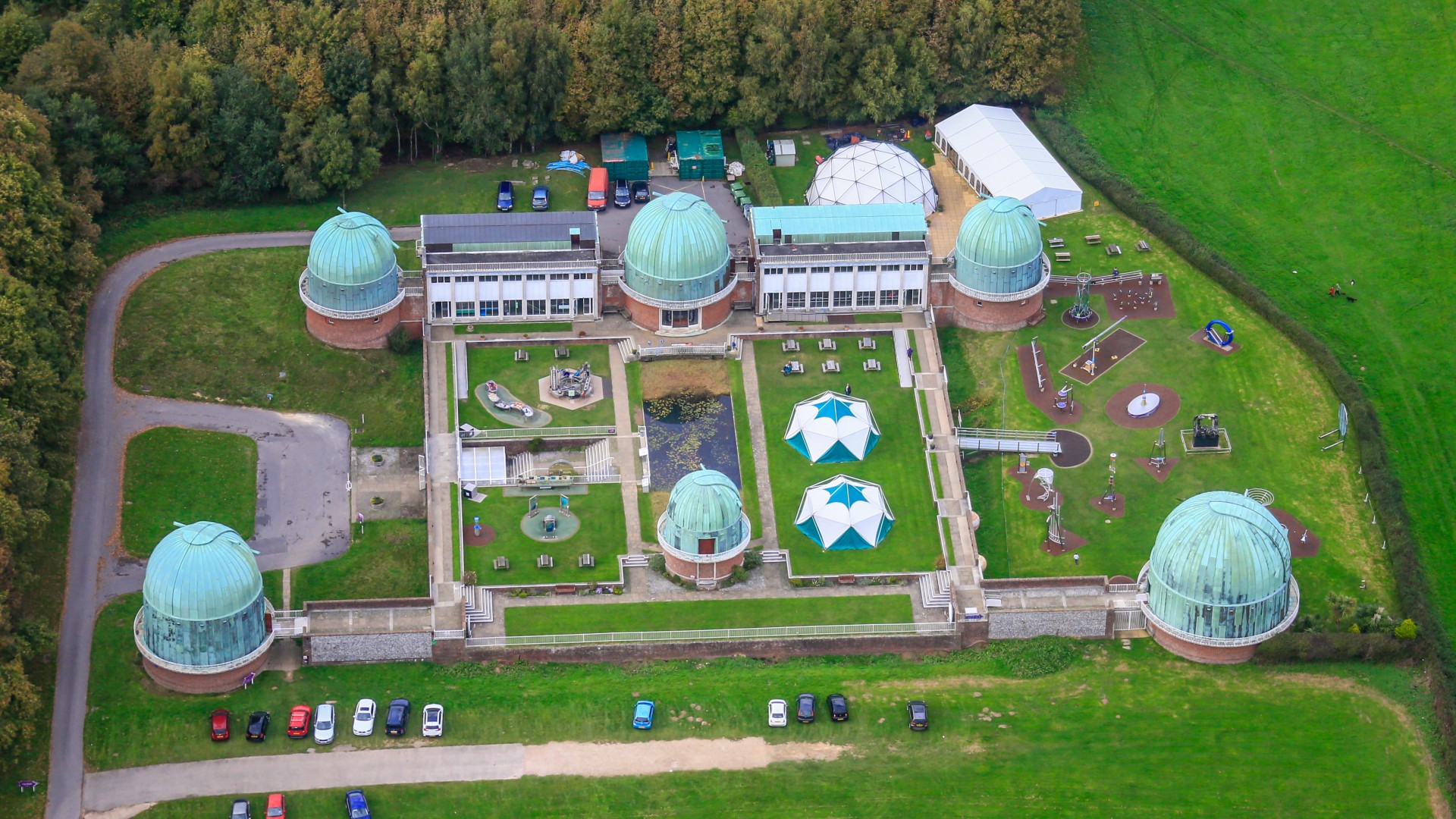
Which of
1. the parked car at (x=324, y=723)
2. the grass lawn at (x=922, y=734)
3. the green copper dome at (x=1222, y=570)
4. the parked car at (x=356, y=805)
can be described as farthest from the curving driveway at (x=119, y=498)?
the green copper dome at (x=1222, y=570)

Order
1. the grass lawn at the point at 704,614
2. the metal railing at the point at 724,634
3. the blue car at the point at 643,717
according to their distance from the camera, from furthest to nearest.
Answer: the grass lawn at the point at 704,614 < the metal railing at the point at 724,634 < the blue car at the point at 643,717

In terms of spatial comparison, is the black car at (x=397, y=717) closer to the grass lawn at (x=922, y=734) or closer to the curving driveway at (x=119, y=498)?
the grass lawn at (x=922, y=734)

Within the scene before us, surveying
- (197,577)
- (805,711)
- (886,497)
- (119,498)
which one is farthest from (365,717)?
(886,497)

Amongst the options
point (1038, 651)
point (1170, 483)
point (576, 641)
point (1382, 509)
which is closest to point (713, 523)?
point (576, 641)

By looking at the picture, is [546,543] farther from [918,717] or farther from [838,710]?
[918,717]

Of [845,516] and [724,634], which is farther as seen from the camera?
[845,516]

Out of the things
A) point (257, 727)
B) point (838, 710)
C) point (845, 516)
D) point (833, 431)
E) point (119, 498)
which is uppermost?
point (833, 431)
